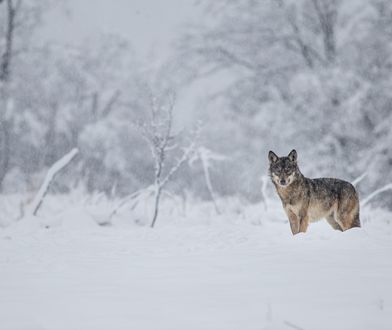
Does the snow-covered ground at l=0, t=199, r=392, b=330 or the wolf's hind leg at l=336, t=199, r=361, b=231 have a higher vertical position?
the wolf's hind leg at l=336, t=199, r=361, b=231

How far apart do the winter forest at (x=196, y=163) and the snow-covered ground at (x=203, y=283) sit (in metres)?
0.02

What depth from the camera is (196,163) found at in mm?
23031

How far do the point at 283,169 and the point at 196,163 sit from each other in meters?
16.6

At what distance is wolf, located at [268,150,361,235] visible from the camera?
6.52 m

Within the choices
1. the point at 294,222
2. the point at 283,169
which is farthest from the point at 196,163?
the point at 283,169

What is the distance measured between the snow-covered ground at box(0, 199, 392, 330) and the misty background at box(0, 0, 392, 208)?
4546 mm

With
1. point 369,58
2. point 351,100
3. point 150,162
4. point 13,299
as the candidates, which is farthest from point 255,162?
point 13,299

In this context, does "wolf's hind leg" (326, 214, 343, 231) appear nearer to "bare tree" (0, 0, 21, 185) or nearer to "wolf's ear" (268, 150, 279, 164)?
"wolf's ear" (268, 150, 279, 164)

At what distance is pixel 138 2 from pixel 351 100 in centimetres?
1934

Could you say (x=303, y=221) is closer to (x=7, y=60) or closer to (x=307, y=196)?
(x=307, y=196)

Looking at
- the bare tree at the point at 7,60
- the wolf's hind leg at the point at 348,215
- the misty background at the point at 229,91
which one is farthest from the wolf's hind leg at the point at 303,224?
the bare tree at the point at 7,60

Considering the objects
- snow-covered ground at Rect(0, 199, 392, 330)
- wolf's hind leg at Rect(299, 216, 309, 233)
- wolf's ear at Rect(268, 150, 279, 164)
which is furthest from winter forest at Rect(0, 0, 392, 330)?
wolf's ear at Rect(268, 150, 279, 164)

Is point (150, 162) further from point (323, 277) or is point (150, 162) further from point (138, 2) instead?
point (323, 277)

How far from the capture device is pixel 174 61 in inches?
655
